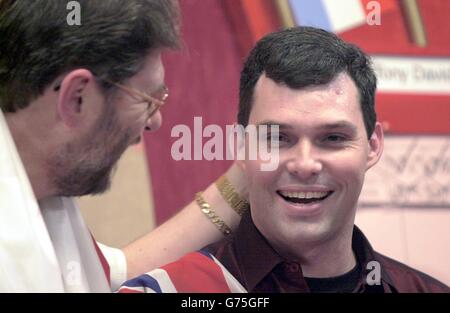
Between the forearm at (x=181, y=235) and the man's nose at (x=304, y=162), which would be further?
the forearm at (x=181, y=235)

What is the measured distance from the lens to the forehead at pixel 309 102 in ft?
4.42

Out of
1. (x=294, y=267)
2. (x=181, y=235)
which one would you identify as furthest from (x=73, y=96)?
(x=294, y=267)

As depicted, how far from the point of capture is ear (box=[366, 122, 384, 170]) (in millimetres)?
1417

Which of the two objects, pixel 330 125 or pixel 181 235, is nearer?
pixel 330 125

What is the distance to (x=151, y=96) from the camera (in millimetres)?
1376

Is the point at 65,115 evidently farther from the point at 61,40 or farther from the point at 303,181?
the point at 303,181

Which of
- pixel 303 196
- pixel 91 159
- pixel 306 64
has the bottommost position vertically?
pixel 303 196

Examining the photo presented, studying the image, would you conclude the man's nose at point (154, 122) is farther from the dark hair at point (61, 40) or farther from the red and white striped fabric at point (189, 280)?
the red and white striped fabric at point (189, 280)

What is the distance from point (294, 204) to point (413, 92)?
0.33 meters

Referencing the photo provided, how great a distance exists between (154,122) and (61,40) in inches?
8.6

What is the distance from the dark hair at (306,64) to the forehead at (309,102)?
0.01m

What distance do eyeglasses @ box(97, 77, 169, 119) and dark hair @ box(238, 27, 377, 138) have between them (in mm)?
135

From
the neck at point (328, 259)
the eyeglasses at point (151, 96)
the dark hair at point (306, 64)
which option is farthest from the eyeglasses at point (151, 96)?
the neck at point (328, 259)

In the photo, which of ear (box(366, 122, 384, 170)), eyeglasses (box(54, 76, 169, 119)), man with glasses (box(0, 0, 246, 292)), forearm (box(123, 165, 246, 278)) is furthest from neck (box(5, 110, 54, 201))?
ear (box(366, 122, 384, 170))
